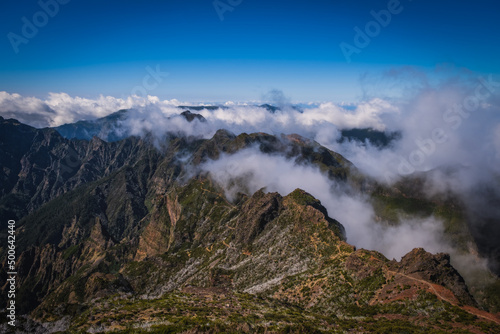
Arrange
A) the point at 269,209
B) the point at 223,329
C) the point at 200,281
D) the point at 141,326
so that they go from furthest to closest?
the point at 269,209 → the point at 200,281 → the point at 141,326 → the point at 223,329

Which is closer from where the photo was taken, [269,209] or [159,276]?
[269,209]

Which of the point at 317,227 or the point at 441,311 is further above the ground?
the point at 317,227

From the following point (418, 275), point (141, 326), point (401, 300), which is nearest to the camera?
point (141, 326)

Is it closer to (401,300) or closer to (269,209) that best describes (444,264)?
(401,300)

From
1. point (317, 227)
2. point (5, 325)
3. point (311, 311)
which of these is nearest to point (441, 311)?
point (311, 311)

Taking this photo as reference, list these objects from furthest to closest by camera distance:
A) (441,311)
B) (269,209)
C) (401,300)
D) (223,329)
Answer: (269,209)
(401,300)
(441,311)
(223,329)

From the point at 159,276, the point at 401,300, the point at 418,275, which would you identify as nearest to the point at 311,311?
the point at 401,300

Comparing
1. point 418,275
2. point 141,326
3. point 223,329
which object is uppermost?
point 418,275

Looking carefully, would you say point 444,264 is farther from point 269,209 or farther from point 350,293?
point 269,209

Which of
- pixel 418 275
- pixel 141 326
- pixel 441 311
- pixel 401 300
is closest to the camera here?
pixel 141 326
